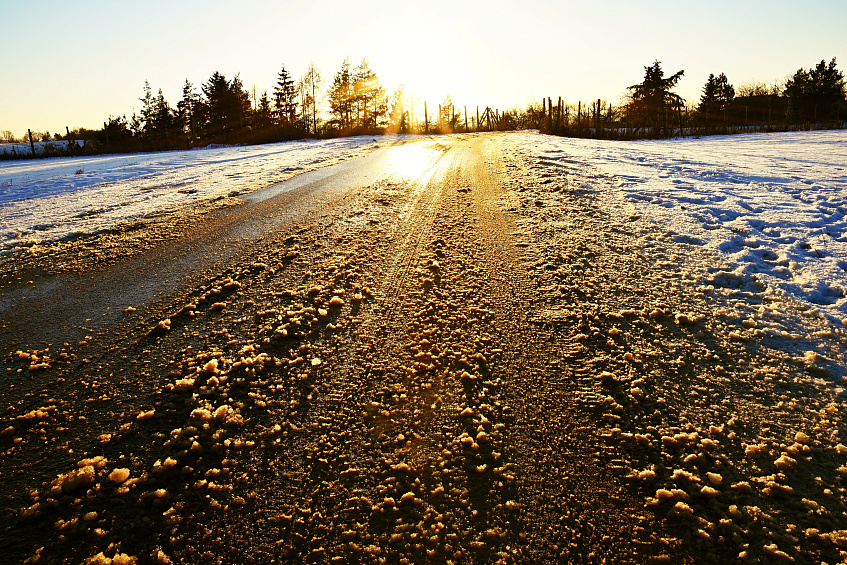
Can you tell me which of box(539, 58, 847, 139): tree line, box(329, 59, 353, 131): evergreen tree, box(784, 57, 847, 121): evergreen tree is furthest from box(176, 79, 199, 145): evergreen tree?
box(784, 57, 847, 121): evergreen tree

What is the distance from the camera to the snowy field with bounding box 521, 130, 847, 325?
3271 mm

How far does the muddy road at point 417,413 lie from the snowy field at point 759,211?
0.40m

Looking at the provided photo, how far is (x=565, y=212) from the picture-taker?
5363mm

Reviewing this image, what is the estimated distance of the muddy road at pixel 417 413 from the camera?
→ 1.42 m

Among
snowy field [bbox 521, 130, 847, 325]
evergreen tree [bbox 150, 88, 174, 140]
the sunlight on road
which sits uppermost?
evergreen tree [bbox 150, 88, 174, 140]

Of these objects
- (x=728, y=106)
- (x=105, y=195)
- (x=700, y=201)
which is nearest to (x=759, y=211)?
(x=700, y=201)

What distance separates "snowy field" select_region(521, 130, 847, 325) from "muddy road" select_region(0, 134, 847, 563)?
1.31 ft

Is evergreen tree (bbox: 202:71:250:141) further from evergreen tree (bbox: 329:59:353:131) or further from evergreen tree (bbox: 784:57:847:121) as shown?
evergreen tree (bbox: 784:57:847:121)

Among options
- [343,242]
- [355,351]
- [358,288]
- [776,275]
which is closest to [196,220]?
[343,242]

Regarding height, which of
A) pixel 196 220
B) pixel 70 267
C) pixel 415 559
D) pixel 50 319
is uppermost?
pixel 196 220

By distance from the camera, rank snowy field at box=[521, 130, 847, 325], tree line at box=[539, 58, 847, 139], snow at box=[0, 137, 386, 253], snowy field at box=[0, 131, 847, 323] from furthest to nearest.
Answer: tree line at box=[539, 58, 847, 139] < snow at box=[0, 137, 386, 253] < snowy field at box=[0, 131, 847, 323] < snowy field at box=[521, 130, 847, 325]

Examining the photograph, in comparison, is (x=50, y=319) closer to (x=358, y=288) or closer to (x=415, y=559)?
(x=358, y=288)

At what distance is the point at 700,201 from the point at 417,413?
5457 millimetres

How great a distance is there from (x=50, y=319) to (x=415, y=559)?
3254mm
